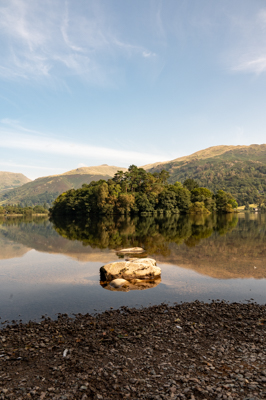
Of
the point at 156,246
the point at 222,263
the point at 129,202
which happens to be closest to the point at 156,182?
the point at 129,202

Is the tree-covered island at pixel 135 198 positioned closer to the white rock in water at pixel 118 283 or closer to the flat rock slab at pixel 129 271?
the flat rock slab at pixel 129 271

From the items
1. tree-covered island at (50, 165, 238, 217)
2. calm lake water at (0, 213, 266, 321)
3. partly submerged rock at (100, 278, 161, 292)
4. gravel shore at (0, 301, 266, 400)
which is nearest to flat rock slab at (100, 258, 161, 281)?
partly submerged rock at (100, 278, 161, 292)

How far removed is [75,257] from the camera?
124 feet

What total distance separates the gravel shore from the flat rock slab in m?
7.39

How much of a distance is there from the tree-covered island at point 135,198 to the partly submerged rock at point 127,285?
11075 cm

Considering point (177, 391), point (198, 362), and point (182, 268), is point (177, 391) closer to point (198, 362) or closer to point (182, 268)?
point (198, 362)

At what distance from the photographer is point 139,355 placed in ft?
41.5

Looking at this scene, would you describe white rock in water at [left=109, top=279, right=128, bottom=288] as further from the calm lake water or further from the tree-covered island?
the tree-covered island

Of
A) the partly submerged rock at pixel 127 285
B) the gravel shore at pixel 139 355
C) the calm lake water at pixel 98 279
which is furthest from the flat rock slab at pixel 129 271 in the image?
the gravel shore at pixel 139 355

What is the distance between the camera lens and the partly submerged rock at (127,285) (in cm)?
2347

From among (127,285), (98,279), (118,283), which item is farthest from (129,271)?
(98,279)

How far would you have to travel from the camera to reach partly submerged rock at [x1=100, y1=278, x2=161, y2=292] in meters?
23.5

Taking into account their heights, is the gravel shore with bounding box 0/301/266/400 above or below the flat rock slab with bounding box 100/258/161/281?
below

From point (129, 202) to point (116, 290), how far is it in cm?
11285
